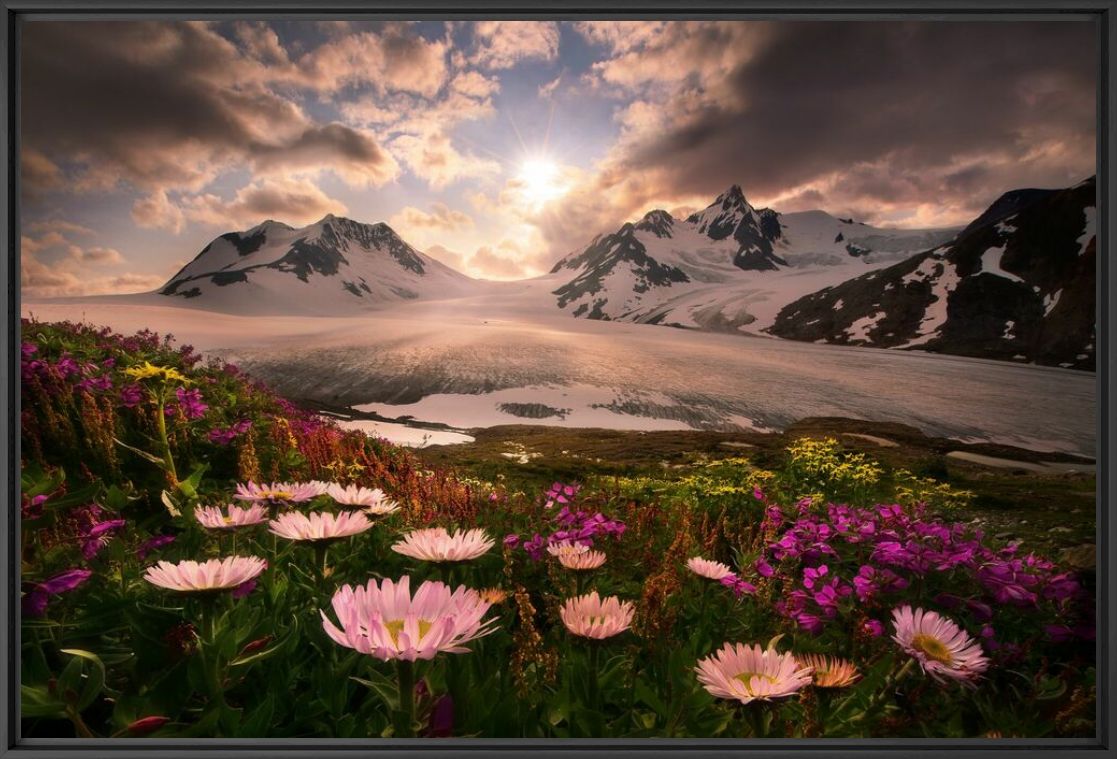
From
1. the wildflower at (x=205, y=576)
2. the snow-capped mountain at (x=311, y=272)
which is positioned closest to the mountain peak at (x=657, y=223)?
the snow-capped mountain at (x=311, y=272)

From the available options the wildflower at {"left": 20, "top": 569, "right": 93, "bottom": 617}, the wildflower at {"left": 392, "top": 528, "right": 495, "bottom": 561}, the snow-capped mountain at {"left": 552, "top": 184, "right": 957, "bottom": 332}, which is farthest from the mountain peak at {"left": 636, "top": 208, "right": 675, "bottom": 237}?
the wildflower at {"left": 20, "top": 569, "right": 93, "bottom": 617}

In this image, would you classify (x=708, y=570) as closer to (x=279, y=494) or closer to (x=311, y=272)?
(x=279, y=494)

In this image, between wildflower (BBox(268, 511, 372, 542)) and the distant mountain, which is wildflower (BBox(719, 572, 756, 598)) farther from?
the distant mountain

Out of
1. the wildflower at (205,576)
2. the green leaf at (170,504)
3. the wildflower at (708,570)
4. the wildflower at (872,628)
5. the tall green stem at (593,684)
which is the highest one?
the wildflower at (205,576)

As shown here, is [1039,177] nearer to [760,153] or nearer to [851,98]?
[851,98]

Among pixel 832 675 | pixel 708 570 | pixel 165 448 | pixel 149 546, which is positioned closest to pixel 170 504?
pixel 149 546

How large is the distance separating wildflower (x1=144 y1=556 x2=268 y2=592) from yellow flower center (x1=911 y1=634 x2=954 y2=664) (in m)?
1.35

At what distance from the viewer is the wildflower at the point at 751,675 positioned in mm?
1057

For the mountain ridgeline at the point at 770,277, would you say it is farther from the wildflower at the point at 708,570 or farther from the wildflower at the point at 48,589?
the wildflower at the point at 708,570

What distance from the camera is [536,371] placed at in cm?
217

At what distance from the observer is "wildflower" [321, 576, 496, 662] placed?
840 millimetres

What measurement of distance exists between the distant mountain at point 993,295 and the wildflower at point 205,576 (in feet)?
6.24

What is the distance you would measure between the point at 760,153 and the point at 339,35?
1.40 m

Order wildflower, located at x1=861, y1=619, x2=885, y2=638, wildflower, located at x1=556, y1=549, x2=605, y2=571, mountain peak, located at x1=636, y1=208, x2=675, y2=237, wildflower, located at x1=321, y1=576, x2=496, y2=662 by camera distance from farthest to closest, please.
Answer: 1. mountain peak, located at x1=636, y1=208, x2=675, y2=237
2. wildflower, located at x1=861, y1=619, x2=885, y2=638
3. wildflower, located at x1=556, y1=549, x2=605, y2=571
4. wildflower, located at x1=321, y1=576, x2=496, y2=662
